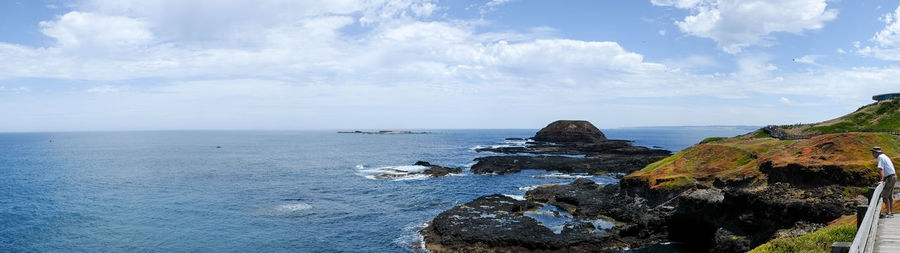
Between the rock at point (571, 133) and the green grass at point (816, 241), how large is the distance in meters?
144

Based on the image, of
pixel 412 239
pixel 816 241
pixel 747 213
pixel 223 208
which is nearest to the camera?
pixel 816 241

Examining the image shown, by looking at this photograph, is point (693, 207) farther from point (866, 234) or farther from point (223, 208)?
point (223, 208)

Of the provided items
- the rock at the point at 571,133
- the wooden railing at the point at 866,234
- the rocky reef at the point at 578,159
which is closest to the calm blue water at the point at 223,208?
the rocky reef at the point at 578,159

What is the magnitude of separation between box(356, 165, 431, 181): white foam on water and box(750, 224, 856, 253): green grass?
196 ft

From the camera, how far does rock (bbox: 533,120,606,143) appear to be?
164 m

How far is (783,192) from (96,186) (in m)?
82.7

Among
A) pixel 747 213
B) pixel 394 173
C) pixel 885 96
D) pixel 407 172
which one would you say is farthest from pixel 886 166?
pixel 885 96

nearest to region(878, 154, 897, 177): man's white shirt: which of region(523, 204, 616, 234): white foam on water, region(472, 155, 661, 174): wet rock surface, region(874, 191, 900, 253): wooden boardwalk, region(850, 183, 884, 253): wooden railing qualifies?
region(850, 183, 884, 253): wooden railing

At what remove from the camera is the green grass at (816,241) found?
54.3ft

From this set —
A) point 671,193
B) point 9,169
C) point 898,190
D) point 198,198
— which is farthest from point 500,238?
point 9,169

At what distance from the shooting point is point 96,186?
67.1 metres

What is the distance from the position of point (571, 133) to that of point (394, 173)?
101565 mm

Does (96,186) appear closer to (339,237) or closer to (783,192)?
(339,237)

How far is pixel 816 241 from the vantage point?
1733cm
